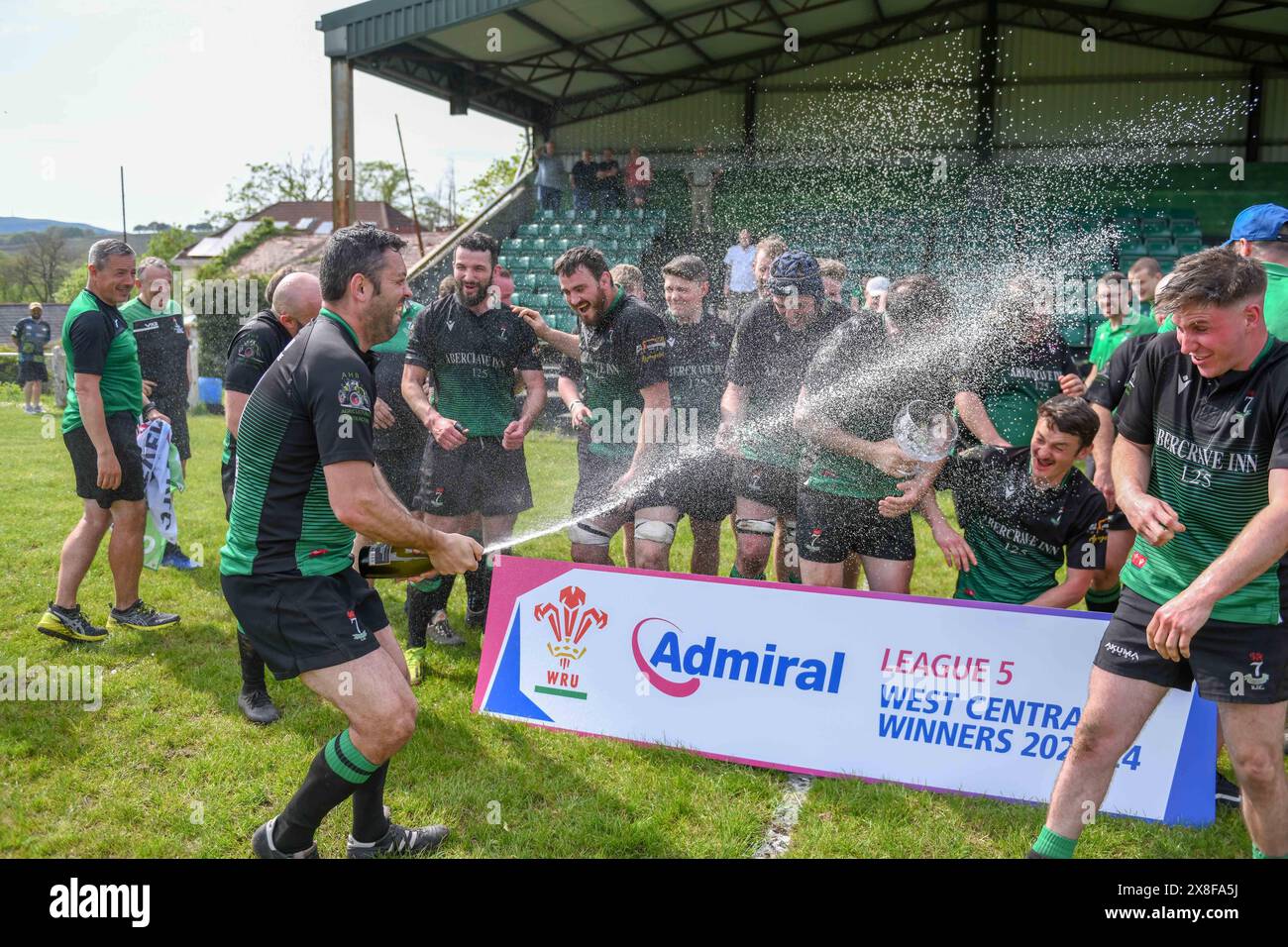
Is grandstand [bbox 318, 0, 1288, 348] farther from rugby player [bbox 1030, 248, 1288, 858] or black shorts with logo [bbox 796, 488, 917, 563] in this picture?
rugby player [bbox 1030, 248, 1288, 858]

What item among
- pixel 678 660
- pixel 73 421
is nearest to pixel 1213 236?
pixel 678 660

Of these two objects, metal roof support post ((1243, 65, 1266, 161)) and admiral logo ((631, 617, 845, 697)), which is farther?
metal roof support post ((1243, 65, 1266, 161))

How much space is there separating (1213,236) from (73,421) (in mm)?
19941

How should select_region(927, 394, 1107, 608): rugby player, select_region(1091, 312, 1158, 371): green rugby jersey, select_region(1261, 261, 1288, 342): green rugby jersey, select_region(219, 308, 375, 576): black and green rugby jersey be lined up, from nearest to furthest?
select_region(219, 308, 375, 576): black and green rugby jersey
select_region(1261, 261, 1288, 342): green rugby jersey
select_region(927, 394, 1107, 608): rugby player
select_region(1091, 312, 1158, 371): green rugby jersey

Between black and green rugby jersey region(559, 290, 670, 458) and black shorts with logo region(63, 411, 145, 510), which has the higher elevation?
black and green rugby jersey region(559, 290, 670, 458)

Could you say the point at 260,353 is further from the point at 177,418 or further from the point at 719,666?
the point at 177,418

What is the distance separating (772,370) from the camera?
5129 mm

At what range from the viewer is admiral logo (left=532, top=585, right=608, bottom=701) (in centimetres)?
464

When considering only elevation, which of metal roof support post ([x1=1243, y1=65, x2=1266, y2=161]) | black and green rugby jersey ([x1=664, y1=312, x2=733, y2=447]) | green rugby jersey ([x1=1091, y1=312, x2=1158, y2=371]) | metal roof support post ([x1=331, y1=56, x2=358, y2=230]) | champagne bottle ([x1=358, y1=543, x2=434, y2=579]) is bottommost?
champagne bottle ([x1=358, y1=543, x2=434, y2=579])

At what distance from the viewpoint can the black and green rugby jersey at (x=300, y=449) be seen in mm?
3025

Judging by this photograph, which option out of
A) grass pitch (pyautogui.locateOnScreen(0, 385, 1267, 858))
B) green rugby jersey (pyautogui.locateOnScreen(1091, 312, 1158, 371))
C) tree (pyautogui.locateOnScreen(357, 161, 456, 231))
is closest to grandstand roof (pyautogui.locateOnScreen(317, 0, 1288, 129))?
green rugby jersey (pyautogui.locateOnScreen(1091, 312, 1158, 371))

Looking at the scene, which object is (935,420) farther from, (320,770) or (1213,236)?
(1213,236)

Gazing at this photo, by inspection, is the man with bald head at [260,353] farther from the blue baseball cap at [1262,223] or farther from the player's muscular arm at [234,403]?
the blue baseball cap at [1262,223]

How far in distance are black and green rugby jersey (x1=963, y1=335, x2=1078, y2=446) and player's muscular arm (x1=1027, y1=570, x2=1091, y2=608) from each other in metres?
1.33
